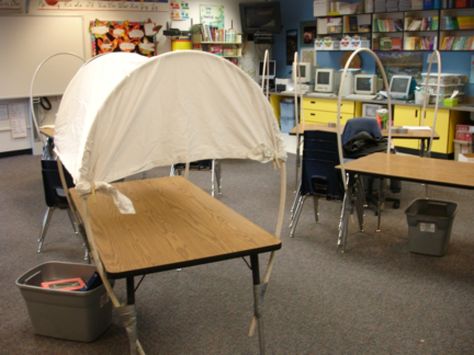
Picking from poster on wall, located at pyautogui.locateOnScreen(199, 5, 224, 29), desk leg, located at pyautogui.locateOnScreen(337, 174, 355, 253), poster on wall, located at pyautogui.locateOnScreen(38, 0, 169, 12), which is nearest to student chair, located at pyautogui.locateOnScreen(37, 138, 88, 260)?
desk leg, located at pyautogui.locateOnScreen(337, 174, 355, 253)

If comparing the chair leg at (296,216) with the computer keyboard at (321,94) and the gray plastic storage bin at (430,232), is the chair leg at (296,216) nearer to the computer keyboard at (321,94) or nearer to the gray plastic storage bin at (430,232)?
the gray plastic storage bin at (430,232)

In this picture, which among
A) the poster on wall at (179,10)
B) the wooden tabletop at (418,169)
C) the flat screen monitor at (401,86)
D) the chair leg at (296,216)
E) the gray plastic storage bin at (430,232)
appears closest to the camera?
the wooden tabletop at (418,169)

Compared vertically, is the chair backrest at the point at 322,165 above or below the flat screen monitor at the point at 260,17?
below

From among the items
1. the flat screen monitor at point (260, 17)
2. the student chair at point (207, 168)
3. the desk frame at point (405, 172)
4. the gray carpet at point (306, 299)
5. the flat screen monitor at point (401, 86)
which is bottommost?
the gray carpet at point (306, 299)

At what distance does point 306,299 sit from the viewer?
3.22 meters

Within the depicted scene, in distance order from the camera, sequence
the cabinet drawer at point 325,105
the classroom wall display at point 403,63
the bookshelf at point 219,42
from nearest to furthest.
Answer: the classroom wall display at point 403,63 < the cabinet drawer at point 325,105 < the bookshelf at point 219,42

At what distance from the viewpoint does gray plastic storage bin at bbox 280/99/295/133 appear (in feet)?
30.5

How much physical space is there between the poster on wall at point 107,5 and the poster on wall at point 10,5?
0.91 ft

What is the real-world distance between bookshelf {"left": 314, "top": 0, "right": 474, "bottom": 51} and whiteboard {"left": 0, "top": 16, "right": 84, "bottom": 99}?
12.7ft

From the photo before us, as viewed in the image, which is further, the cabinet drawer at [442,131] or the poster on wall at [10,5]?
the poster on wall at [10,5]

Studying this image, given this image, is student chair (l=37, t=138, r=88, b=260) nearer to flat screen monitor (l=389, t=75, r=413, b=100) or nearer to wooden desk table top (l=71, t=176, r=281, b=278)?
wooden desk table top (l=71, t=176, r=281, b=278)

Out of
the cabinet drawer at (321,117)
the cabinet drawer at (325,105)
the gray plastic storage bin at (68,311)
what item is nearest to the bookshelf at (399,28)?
the cabinet drawer at (325,105)

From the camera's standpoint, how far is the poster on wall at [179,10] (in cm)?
871

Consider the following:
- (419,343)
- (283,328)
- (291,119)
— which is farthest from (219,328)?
(291,119)
